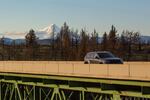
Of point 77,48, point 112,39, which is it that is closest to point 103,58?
point 77,48

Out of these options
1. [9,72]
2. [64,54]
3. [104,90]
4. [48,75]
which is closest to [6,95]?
[9,72]

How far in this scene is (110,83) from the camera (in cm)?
2598

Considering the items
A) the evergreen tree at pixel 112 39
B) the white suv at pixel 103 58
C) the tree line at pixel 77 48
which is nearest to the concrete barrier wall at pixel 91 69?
the white suv at pixel 103 58

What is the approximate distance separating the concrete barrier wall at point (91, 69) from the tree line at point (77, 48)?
5096 centimetres

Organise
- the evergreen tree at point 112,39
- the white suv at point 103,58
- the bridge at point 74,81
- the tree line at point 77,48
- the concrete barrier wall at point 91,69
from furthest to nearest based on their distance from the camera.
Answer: the evergreen tree at point 112,39, the tree line at point 77,48, the white suv at point 103,58, the bridge at point 74,81, the concrete barrier wall at point 91,69

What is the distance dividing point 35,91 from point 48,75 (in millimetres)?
3334

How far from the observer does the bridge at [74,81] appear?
960 inches

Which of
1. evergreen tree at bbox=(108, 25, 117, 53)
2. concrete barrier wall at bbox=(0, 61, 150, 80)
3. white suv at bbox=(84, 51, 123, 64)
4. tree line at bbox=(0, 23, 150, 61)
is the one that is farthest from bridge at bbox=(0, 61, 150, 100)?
evergreen tree at bbox=(108, 25, 117, 53)

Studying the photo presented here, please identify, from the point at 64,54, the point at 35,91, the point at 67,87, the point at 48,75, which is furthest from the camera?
the point at 64,54

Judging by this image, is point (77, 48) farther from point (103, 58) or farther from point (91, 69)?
point (91, 69)

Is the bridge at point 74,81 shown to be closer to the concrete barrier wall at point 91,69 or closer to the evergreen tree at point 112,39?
the concrete barrier wall at point 91,69

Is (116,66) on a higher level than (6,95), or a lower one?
higher

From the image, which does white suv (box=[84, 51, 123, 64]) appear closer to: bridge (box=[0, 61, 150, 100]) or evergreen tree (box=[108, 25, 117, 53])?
bridge (box=[0, 61, 150, 100])

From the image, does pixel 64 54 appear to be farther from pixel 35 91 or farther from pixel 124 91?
pixel 124 91
